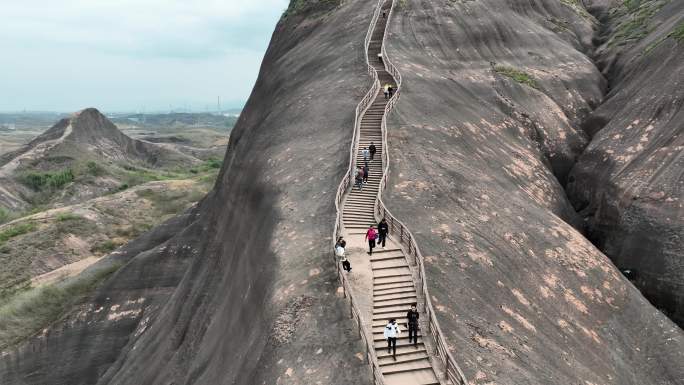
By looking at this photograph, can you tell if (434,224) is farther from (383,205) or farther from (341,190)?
(341,190)

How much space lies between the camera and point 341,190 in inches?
1028

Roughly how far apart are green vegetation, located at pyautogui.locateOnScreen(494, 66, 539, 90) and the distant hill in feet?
281

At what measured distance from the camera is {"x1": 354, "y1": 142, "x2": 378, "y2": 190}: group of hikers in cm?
2744

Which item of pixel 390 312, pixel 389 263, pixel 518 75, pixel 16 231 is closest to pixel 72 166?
pixel 16 231

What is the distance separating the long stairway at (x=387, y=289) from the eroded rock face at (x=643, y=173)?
62.8ft

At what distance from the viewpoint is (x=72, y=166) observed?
113375mm

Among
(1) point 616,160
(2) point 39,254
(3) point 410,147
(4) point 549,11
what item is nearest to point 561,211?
(1) point 616,160

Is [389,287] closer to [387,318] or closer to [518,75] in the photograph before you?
[387,318]

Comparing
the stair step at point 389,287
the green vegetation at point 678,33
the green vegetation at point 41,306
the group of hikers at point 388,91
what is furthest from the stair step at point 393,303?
the green vegetation at point 678,33

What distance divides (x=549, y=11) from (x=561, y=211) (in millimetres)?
47389

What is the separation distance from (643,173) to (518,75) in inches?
783

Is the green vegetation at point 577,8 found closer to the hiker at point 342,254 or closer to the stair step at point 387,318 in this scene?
the hiker at point 342,254

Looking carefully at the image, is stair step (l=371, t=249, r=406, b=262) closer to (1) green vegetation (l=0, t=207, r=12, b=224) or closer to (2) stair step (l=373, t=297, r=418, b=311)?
(2) stair step (l=373, t=297, r=418, b=311)

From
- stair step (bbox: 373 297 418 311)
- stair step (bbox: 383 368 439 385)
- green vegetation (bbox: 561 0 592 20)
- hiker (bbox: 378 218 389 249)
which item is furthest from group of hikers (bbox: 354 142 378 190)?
green vegetation (bbox: 561 0 592 20)
